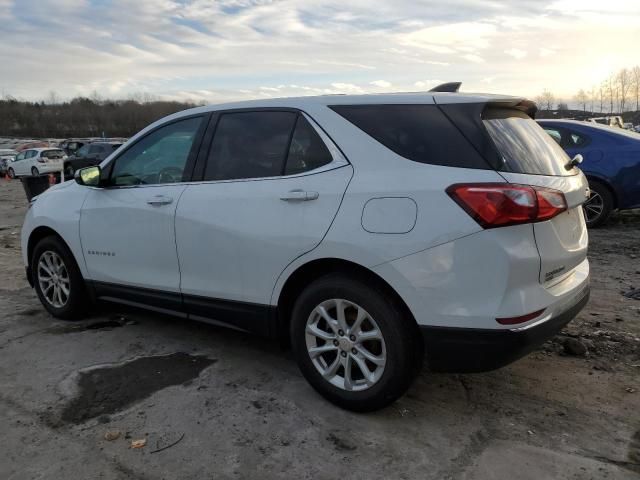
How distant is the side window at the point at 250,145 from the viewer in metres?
3.49

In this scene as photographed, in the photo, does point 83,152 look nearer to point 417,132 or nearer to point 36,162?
point 36,162

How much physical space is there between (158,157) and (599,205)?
21.5 ft

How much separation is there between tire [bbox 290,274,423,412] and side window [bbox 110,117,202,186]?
1.46 m

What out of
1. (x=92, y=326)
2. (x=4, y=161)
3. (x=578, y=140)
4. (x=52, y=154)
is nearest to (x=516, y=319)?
(x=92, y=326)

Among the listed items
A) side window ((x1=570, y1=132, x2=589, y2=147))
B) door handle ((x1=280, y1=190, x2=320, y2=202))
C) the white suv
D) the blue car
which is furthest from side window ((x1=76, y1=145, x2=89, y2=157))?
door handle ((x1=280, y1=190, x2=320, y2=202))

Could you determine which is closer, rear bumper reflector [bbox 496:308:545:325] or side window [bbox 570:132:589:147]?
rear bumper reflector [bbox 496:308:545:325]

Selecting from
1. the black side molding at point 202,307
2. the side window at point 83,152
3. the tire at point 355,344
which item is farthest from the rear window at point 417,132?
the side window at point 83,152

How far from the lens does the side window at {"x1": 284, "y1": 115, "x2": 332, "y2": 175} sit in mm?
3282

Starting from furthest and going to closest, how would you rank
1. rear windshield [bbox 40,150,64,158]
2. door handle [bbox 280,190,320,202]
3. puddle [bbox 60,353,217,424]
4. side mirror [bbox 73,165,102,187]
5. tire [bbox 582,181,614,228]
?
1. rear windshield [bbox 40,150,64,158]
2. tire [bbox 582,181,614,228]
3. side mirror [bbox 73,165,102,187]
4. puddle [bbox 60,353,217,424]
5. door handle [bbox 280,190,320,202]

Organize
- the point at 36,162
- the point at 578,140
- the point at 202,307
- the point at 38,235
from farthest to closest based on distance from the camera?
the point at 36,162, the point at 578,140, the point at 38,235, the point at 202,307

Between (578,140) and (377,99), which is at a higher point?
(377,99)

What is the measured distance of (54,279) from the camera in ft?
16.3

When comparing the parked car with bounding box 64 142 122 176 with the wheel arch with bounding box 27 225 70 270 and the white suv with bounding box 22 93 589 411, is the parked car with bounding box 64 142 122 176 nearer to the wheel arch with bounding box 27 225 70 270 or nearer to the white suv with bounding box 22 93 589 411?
the wheel arch with bounding box 27 225 70 270

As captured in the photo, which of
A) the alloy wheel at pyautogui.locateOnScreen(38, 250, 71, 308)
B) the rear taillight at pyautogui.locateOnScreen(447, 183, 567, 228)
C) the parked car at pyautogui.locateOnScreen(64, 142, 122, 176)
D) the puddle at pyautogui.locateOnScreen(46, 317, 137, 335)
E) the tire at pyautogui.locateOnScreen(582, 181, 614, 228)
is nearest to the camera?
the rear taillight at pyautogui.locateOnScreen(447, 183, 567, 228)
